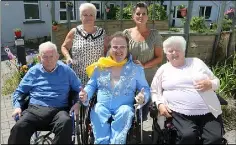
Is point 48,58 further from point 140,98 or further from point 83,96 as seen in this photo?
point 140,98

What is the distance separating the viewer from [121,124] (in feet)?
8.92

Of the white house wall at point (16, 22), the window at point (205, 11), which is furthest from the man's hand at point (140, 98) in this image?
the window at point (205, 11)

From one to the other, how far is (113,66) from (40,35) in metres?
9.85

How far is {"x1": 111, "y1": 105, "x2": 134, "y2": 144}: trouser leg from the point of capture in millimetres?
2655

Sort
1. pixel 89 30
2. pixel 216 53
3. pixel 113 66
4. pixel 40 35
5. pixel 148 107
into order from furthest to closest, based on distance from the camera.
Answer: pixel 40 35 < pixel 216 53 < pixel 89 30 < pixel 113 66 < pixel 148 107

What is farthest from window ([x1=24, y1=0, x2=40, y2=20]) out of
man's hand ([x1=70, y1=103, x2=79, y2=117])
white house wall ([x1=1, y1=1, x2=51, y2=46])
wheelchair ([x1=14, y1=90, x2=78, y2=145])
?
man's hand ([x1=70, y1=103, x2=79, y2=117])

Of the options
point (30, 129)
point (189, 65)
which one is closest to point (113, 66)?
point (189, 65)

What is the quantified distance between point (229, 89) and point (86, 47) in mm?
2664

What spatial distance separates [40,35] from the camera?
12.1 m

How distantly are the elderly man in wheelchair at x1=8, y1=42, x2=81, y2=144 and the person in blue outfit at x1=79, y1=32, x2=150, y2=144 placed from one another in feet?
0.77

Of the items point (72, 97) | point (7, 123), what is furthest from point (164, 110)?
point (7, 123)

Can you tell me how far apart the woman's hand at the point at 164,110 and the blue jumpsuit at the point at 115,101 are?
0.17m

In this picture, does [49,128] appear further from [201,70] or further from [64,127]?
[201,70]

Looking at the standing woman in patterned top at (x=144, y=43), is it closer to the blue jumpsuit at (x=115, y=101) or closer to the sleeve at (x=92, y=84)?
the blue jumpsuit at (x=115, y=101)
